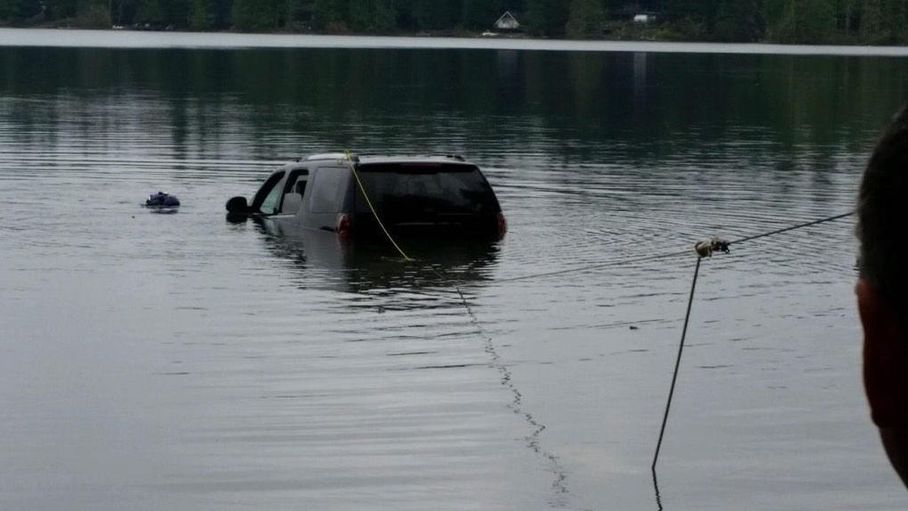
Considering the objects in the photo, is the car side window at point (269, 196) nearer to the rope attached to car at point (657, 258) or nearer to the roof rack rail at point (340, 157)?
the roof rack rail at point (340, 157)

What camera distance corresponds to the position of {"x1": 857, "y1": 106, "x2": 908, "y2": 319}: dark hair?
75.6 inches

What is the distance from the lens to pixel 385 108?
67188 mm

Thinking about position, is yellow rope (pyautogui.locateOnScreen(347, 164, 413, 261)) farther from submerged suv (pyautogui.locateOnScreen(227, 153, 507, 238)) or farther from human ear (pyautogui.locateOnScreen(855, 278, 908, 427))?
human ear (pyautogui.locateOnScreen(855, 278, 908, 427))

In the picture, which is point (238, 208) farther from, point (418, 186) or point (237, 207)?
point (418, 186)

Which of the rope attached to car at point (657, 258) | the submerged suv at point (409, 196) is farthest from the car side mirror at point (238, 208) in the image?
the rope attached to car at point (657, 258)

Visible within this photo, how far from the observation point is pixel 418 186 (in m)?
20.9

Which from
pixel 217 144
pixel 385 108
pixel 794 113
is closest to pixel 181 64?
pixel 385 108

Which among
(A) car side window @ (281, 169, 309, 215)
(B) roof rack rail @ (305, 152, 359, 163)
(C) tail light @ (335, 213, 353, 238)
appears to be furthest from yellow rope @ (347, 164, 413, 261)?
(A) car side window @ (281, 169, 309, 215)

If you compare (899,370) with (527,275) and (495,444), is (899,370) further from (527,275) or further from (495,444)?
(527,275)

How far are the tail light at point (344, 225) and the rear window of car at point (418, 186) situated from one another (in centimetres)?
21

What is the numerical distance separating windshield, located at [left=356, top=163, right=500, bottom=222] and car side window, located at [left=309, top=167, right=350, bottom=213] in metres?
0.32

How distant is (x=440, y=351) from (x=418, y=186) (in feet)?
21.4

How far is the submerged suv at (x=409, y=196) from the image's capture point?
819 inches

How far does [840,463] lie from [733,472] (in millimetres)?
736
